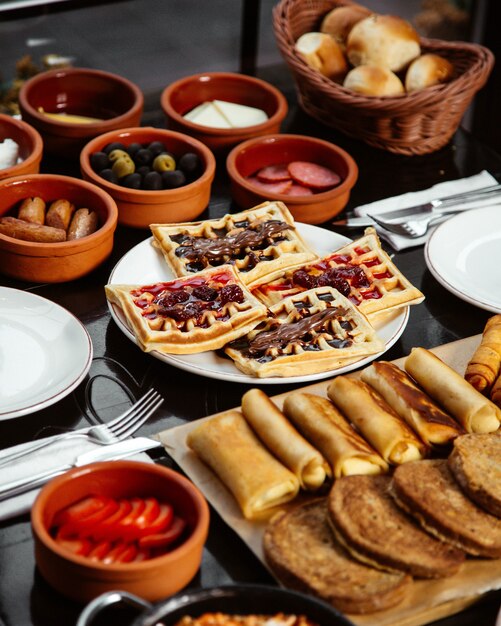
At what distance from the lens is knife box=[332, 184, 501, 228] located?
10.8ft

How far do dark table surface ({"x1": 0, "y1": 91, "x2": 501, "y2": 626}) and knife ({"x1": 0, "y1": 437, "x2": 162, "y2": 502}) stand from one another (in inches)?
2.4

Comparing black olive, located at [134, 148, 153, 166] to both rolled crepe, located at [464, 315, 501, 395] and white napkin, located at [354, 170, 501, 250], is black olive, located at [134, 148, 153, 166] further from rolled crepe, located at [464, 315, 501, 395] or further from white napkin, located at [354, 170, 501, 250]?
rolled crepe, located at [464, 315, 501, 395]

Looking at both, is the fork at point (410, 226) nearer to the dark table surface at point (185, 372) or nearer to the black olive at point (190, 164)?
the dark table surface at point (185, 372)

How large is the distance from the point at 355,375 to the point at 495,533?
68 centimetres

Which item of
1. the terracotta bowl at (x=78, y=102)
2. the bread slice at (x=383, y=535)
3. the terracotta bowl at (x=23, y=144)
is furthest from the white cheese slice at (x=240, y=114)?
the bread slice at (x=383, y=535)

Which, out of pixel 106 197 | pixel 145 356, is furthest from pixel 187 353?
pixel 106 197

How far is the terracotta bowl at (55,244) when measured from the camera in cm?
278

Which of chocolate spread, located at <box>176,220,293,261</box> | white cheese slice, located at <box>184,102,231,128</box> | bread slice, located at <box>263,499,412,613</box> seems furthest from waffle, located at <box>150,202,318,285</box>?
bread slice, located at <box>263,499,412,613</box>

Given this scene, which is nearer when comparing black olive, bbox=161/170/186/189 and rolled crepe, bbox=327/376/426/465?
rolled crepe, bbox=327/376/426/465

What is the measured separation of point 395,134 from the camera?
12.0 feet

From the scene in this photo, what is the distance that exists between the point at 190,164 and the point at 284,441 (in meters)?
1.34

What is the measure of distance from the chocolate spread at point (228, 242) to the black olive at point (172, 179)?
26cm

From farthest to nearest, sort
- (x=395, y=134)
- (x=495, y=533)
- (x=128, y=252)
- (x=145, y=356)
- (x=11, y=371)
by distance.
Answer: (x=395, y=134) → (x=128, y=252) → (x=145, y=356) → (x=11, y=371) → (x=495, y=533)

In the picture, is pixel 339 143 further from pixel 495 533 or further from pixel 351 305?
pixel 495 533
